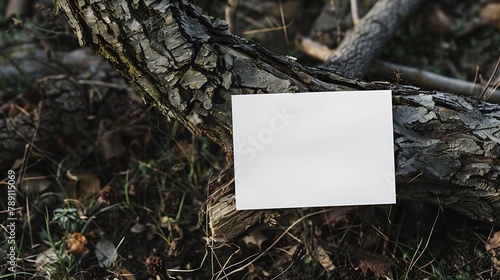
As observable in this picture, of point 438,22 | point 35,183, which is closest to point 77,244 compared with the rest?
point 35,183

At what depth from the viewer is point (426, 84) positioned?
7.27 ft

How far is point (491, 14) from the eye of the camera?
2523 mm

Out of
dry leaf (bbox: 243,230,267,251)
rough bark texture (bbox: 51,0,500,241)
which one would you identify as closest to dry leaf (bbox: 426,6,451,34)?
rough bark texture (bbox: 51,0,500,241)

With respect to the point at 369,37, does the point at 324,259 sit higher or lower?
lower

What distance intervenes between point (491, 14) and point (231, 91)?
1.76m

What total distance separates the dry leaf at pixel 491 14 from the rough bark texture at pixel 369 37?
0.38 metres

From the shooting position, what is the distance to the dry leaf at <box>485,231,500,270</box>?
1.62 metres

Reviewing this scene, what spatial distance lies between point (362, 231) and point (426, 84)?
80 cm

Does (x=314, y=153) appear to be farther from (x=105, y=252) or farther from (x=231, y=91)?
(x=105, y=252)

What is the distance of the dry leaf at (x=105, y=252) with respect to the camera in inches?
71.0

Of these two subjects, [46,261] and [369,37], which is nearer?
[46,261]

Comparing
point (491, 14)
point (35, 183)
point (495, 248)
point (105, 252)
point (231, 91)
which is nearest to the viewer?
point (231, 91)

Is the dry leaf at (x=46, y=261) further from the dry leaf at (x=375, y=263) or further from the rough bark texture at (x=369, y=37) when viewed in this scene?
the rough bark texture at (x=369, y=37)

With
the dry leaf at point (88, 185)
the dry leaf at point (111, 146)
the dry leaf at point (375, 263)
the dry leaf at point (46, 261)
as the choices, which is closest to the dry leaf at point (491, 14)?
the dry leaf at point (375, 263)
